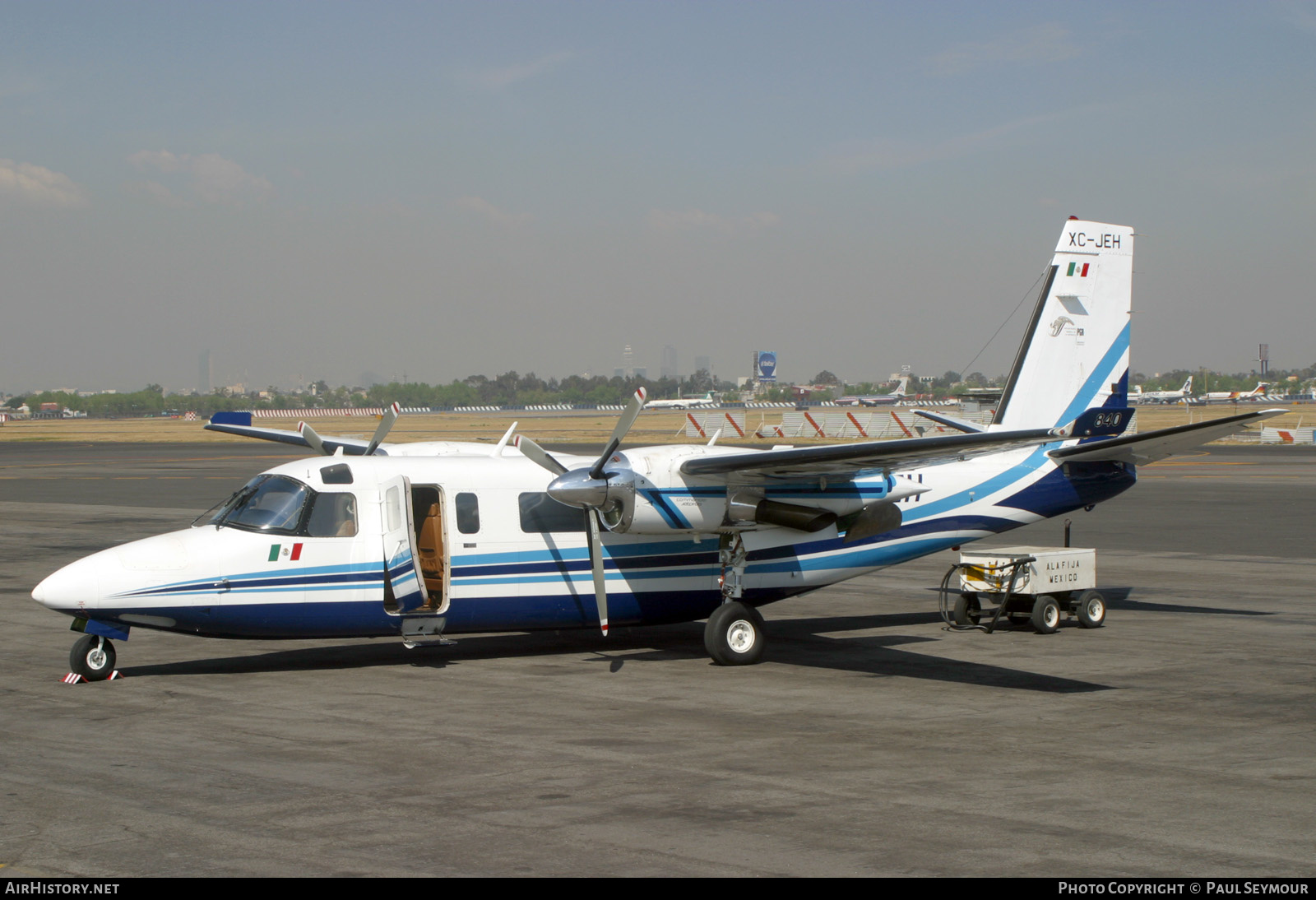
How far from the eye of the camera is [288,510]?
13.4m

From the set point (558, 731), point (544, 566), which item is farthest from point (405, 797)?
point (544, 566)

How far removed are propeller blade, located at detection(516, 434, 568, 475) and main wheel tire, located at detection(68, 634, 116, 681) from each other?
206 inches

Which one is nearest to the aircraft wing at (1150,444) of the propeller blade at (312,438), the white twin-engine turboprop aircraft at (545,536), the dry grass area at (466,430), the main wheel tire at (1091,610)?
the white twin-engine turboprop aircraft at (545,536)

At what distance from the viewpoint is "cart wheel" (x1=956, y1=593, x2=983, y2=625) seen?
17.1m

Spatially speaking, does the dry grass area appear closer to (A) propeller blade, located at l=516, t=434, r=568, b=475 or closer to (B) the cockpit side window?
(A) propeller blade, located at l=516, t=434, r=568, b=475

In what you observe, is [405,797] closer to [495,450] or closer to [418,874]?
[418,874]

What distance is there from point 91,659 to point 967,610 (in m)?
11.8

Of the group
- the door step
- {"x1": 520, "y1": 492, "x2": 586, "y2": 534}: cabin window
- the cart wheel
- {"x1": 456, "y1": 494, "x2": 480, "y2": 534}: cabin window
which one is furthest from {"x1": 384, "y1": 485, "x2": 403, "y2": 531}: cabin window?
the cart wheel

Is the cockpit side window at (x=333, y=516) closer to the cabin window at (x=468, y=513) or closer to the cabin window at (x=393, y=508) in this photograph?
the cabin window at (x=393, y=508)

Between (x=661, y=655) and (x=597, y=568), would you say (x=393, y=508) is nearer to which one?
(x=597, y=568)

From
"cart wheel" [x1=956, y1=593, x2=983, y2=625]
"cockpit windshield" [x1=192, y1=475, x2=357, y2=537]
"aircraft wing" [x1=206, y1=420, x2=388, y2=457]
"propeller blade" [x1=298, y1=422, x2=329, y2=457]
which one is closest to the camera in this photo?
"cockpit windshield" [x1=192, y1=475, x2=357, y2=537]

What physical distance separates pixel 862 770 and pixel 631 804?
6.96 ft

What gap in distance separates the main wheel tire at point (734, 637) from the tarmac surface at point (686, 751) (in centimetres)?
25

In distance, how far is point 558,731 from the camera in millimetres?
10891
